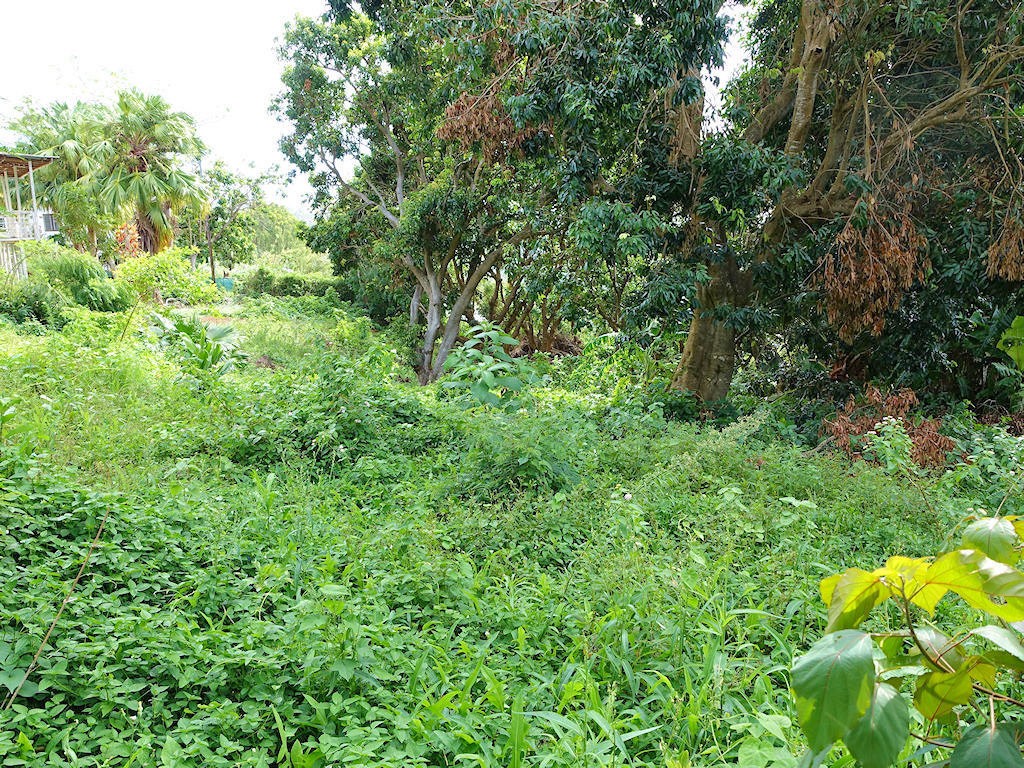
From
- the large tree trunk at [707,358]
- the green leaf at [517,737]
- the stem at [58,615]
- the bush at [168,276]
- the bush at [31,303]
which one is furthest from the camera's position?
the bush at [168,276]

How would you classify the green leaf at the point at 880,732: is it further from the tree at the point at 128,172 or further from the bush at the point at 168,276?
the tree at the point at 128,172

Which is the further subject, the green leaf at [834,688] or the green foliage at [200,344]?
the green foliage at [200,344]

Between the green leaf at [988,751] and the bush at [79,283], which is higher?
the bush at [79,283]

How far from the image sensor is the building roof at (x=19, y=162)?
1609cm

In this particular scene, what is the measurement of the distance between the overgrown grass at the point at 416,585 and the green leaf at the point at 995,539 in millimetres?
1059

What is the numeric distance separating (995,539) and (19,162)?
21187 millimetres

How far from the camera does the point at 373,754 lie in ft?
6.19

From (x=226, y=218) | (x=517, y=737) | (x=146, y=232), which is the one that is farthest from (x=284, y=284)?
(x=517, y=737)

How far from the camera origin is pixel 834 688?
744 millimetres

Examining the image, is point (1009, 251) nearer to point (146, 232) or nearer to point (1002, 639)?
point (1002, 639)

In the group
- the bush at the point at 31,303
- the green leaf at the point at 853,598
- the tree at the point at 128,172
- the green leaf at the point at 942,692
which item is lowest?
the green leaf at the point at 942,692

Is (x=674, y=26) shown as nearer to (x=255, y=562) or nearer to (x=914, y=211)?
(x=914, y=211)

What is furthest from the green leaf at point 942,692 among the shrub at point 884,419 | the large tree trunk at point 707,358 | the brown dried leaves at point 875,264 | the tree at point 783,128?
the large tree trunk at point 707,358

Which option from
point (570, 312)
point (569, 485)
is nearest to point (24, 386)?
point (569, 485)
